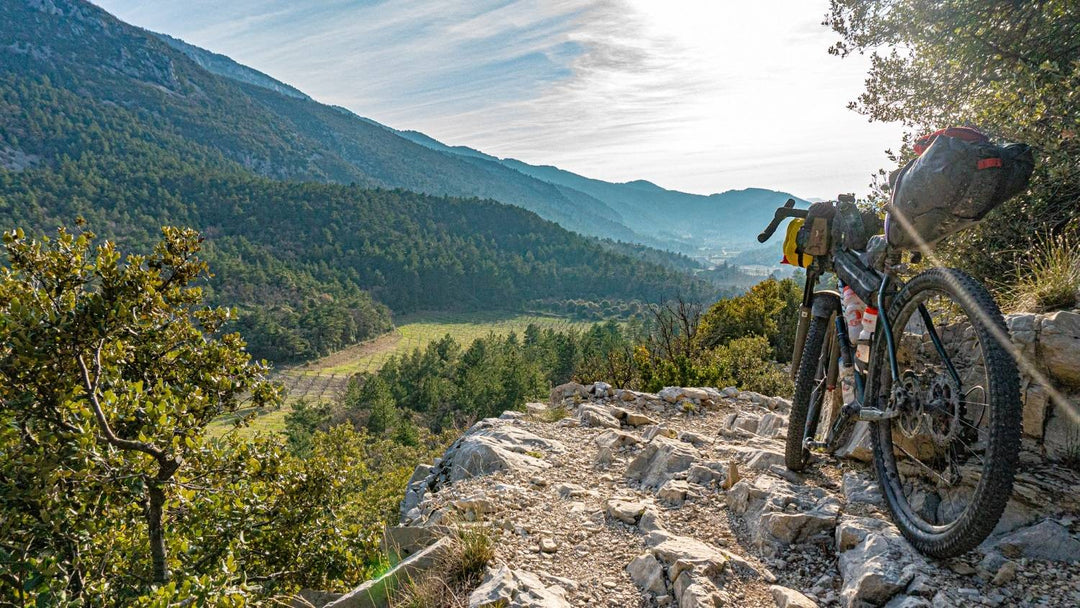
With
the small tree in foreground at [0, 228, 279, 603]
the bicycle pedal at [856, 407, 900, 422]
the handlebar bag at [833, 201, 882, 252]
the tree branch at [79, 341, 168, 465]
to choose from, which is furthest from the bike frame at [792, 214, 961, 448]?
the tree branch at [79, 341, 168, 465]

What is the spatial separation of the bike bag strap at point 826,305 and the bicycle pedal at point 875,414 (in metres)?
1.11

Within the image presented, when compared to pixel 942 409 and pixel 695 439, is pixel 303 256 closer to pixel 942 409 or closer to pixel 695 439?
pixel 695 439

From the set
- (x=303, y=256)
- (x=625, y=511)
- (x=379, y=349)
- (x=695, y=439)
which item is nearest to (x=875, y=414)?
(x=625, y=511)

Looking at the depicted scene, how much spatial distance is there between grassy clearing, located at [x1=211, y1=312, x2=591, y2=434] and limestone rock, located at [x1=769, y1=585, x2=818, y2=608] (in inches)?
2641

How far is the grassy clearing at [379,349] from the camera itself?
88188mm

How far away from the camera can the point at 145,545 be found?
17.5 ft

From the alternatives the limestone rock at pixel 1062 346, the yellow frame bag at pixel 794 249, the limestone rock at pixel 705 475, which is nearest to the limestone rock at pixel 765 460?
the limestone rock at pixel 705 475

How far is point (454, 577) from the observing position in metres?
3.41

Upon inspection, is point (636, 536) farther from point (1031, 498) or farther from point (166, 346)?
point (166, 346)

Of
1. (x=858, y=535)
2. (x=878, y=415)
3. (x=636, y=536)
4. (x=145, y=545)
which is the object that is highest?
(x=878, y=415)

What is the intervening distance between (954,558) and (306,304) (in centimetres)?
15115

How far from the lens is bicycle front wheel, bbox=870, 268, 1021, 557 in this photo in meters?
2.43

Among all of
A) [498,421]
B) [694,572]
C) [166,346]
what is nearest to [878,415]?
[694,572]

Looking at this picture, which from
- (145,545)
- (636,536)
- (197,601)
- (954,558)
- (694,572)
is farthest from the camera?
(145,545)
